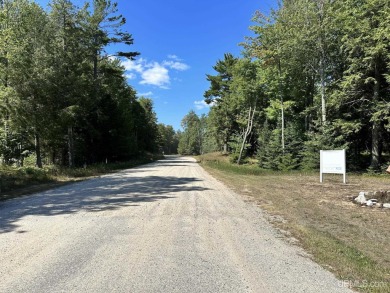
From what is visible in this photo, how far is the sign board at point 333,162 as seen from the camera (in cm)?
1634

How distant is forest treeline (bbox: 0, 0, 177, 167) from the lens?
20141mm

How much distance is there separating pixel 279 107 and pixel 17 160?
2413cm

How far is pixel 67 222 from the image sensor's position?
22.9 ft

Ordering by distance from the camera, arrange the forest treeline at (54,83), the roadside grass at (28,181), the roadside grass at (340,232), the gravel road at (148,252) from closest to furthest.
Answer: the gravel road at (148,252), the roadside grass at (340,232), the roadside grass at (28,181), the forest treeline at (54,83)

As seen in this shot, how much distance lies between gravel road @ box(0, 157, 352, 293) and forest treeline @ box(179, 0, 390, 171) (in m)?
18.3

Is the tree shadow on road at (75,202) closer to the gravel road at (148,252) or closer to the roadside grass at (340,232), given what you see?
the gravel road at (148,252)

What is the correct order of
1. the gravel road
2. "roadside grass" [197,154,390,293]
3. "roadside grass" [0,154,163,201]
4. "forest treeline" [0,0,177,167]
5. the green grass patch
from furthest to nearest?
"forest treeline" [0,0,177,167], "roadside grass" [0,154,163,201], "roadside grass" [197,154,390,293], the green grass patch, the gravel road

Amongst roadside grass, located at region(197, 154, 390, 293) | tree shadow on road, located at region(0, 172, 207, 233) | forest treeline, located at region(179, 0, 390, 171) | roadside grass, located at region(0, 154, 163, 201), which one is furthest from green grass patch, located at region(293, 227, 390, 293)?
forest treeline, located at region(179, 0, 390, 171)

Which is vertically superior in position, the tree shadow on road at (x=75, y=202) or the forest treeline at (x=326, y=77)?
the forest treeline at (x=326, y=77)

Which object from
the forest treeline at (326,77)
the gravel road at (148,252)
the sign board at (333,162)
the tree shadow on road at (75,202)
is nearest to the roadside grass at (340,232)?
the gravel road at (148,252)

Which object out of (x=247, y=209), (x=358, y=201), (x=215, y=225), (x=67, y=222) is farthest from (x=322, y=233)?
(x=67, y=222)

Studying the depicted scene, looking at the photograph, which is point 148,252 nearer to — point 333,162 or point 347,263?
point 347,263

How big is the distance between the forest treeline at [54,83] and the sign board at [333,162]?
54.9 ft

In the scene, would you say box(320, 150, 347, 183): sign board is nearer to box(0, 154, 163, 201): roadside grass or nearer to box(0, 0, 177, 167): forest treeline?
box(0, 154, 163, 201): roadside grass
